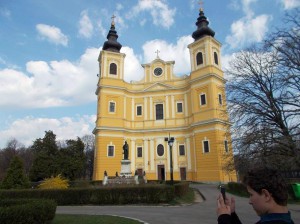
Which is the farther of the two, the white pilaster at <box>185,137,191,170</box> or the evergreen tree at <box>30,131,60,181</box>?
the white pilaster at <box>185,137,191,170</box>

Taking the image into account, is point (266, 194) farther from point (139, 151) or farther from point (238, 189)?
point (139, 151)

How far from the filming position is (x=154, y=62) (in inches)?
1898

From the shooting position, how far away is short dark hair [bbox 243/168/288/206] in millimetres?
2096

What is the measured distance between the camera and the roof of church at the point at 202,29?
4425 centimetres

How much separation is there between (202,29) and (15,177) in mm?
34453

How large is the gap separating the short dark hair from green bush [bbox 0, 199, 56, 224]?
8.18 metres

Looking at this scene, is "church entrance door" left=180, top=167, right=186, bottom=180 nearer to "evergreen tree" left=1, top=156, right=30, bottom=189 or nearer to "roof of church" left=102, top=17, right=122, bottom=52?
"roof of church" left=102, top=17, right=122, bottom=52

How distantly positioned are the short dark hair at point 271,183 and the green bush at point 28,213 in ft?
26.8

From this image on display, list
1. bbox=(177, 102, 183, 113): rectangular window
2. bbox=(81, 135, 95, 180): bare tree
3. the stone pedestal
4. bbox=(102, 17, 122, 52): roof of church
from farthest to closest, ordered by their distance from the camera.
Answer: bbox=(81, 135, 95, 180): bare tree < bbox=(102, 17, 122, 52): roof of church < bbox=(177, 102, 183, 113): rectangular window < the stone pedestal

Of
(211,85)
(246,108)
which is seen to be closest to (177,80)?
(211,85)

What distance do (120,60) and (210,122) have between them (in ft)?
59.7

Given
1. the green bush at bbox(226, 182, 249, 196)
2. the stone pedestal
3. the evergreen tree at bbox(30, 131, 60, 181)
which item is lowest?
the green bush at bbox(226, 182, 249, 196)

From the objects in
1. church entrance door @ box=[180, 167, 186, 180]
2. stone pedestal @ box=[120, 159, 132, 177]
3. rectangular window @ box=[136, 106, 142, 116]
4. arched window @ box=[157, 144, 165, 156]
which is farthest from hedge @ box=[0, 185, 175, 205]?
rectangular window @ box=[136, 106, 142, 116]

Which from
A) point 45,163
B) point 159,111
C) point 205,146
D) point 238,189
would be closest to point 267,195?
point 238,189
